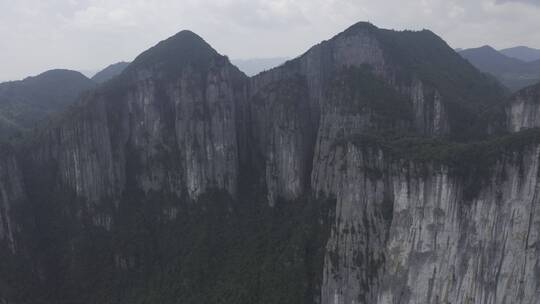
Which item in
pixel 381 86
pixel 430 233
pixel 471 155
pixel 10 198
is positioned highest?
pixel 381 86

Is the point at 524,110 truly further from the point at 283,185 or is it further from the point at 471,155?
the point at 283,185

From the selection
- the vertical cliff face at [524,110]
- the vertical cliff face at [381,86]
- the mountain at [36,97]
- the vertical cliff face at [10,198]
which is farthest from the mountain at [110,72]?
the vertical cliff face at [524,110]

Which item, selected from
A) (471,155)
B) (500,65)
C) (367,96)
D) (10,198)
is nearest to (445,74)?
(367,96)

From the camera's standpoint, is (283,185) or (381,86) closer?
(381,86)

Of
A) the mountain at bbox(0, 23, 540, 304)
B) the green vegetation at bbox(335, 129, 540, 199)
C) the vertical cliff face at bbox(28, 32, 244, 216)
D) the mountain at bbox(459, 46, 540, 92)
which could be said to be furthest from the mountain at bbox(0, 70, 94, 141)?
the mountain at bbox(459, 46, 540, 92)

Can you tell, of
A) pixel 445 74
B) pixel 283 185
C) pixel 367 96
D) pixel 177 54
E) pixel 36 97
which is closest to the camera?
pixel 367 96

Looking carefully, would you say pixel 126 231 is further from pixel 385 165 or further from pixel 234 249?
pixel 385 165

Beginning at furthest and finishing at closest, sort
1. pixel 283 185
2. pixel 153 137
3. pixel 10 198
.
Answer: pixel 153 137 < pixel 283 185 < pixel 10 198

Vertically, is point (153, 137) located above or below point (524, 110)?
below

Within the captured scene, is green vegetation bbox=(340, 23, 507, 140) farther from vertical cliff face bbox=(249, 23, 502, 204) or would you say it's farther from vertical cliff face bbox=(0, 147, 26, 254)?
vertical cliff face bbox=(0, 147, 26, 254)
